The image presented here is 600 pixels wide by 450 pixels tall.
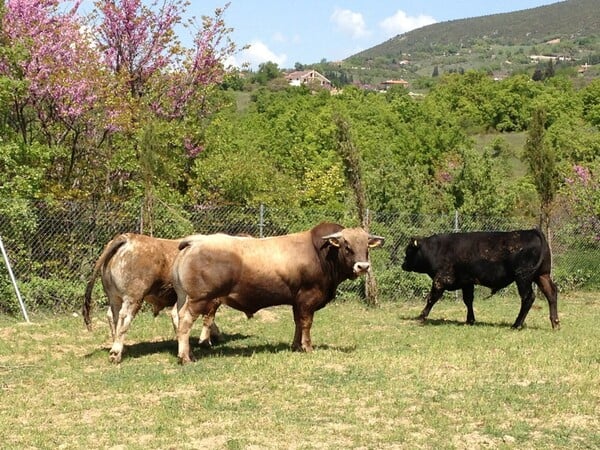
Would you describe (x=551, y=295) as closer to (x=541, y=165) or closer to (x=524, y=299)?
(x=524, y=299)

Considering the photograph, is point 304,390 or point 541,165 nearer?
point 304,390

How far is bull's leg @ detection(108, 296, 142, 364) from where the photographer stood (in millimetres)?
9977

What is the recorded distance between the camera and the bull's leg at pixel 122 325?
9977 mm

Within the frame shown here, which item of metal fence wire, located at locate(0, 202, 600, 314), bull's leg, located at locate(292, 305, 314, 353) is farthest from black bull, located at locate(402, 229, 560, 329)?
bull's leg, located at locate(292, 305, 314, 353)

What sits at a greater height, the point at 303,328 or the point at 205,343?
the point at 303,328

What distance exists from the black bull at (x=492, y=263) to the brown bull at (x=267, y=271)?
3.89 metres

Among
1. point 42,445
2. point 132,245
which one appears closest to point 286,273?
point 132,245

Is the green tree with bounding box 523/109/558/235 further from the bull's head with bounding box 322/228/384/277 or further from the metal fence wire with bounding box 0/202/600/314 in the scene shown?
the bull's head with bounding box 322/228/384/277

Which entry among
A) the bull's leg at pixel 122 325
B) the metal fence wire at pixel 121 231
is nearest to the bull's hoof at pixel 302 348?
the bull's leg at pixel 122 325

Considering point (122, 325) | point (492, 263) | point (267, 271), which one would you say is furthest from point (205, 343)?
point (492, 263)

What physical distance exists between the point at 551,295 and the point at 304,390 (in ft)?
22.9

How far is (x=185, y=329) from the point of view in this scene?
988 centimetres

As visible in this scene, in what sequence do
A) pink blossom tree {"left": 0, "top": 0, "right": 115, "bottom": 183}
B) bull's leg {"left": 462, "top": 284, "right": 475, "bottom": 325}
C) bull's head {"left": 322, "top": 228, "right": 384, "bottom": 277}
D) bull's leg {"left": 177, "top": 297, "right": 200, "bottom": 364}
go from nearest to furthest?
bull's leg {"left": 177, "top": 297, "right": 200, "bottom": 364}, bull's head {"left": 322, "top": 228, "right": 384, "bottom": 277}, bull's leg {"left": 462, "top": 284, "right": 475, "bottom": 325}, pink blossom tree {"left": 0, "top": 0, "right": 115, "bottom": 183}

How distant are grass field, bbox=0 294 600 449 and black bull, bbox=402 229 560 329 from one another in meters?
1.04
